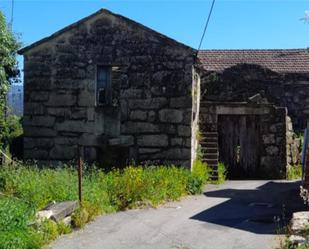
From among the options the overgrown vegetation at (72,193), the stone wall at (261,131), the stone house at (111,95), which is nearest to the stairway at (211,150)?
the stone house at (111,95)

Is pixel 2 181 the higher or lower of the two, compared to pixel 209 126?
lower

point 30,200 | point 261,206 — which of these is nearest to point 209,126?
point 261,206

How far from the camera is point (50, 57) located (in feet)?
45.7

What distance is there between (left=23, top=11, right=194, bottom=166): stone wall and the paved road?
90.8 inches

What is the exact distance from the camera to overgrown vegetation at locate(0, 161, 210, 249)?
286 inches

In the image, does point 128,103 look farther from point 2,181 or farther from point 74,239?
point 74,239

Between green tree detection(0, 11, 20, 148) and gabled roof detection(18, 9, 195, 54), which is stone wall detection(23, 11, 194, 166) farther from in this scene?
green tree detection(0, 11, 20, 148)

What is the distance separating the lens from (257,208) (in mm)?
10773

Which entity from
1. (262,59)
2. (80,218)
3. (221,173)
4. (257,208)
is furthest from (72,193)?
(262,59)

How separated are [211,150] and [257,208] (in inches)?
184

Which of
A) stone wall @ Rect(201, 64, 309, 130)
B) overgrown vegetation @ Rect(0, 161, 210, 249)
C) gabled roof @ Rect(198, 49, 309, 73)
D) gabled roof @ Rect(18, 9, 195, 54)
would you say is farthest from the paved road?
gabled roof @ Rect(198, 49, 309, 73)

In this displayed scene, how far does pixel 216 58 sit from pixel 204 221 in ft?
49.3

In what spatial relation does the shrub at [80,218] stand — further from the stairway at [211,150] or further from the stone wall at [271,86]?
the stone wall at [271,86]

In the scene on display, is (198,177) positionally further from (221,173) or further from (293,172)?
(293,172)
